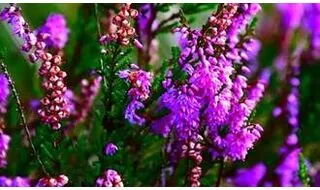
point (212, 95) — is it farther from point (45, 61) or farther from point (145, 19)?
point (145, 19)

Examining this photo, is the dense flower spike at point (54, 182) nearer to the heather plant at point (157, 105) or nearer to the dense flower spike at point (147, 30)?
the heather plant at point (157, 105)

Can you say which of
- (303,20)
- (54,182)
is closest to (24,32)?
(54,182)

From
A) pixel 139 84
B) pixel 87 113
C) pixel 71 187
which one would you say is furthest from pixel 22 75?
pixel 139 84

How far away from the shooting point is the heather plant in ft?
4.40

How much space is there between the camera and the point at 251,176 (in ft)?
6.40

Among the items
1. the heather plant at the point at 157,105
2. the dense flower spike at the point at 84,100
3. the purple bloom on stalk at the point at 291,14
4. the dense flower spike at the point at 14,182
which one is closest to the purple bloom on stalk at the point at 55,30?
the heather plant at the point at 157,105

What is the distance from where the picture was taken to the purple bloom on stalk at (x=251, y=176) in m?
1.93

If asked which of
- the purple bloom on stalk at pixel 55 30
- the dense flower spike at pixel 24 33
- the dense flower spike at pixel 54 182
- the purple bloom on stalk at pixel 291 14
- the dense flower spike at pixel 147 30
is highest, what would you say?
the purple bloom on stalk at pixel 291 14

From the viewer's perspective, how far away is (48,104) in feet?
4.47

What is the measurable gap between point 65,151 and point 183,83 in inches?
13.9

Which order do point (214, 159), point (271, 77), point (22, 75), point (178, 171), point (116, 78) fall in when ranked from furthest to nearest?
point (22, 75) → point (271, 77) → point (178, 171) → point (214, 159) → point (116, 78)

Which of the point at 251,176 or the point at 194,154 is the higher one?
the point at 251,176

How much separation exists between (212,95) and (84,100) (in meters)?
0.57

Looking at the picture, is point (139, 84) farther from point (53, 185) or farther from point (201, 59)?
point (53, 185)
